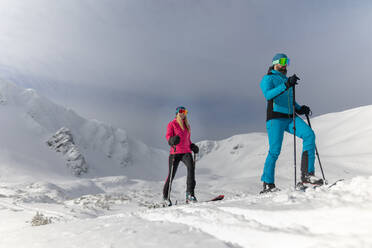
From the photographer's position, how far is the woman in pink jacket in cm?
541

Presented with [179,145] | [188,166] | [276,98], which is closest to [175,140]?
[179,145]

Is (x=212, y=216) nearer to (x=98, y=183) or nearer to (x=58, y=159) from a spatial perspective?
(x=98, y=183)

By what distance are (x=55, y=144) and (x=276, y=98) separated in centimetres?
10191

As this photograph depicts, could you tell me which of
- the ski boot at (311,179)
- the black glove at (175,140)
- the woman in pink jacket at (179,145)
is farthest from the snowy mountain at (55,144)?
the ski boot at (311,179)

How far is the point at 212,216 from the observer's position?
2.40 meters

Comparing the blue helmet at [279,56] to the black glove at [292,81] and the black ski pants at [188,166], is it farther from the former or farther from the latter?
the black ski pants at [188,166]

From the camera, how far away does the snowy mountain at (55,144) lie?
2575 inches

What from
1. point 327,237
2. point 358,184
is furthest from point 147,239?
point 358,184

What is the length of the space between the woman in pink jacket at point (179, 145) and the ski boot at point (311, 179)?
83.7 inches

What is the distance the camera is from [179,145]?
5.59 meters

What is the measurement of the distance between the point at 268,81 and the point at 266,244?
11.8 feet

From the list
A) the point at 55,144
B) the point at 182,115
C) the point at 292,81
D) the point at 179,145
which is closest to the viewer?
the point at 292,81

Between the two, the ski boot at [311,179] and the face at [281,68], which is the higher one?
the face at [281,68]

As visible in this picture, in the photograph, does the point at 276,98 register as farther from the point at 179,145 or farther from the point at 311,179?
the point at 179,145
